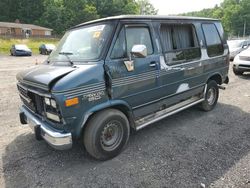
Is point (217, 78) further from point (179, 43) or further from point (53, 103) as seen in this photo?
point (53, 103)

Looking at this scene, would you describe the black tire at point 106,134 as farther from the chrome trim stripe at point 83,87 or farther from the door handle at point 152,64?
the door handle at point 152,64

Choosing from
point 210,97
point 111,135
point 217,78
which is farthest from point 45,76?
point 217,78

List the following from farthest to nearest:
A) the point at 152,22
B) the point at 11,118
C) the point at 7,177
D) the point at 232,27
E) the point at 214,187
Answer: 1. the point at 232,27
2. the point at 11,118
3. the point at 152,22
4. the point at 7,177
5. the point at 214,187

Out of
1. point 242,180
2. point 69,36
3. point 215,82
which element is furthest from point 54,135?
point 215,82

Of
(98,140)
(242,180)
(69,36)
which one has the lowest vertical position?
(242,180)

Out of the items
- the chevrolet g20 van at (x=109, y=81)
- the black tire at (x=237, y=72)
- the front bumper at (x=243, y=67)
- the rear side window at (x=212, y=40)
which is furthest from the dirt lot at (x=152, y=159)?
the black tire at (x=237, y=72)

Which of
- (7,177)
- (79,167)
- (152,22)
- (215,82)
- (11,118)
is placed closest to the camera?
(7,177)

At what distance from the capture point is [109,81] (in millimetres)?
3666

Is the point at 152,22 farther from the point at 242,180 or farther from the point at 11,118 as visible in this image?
the point at 11,118

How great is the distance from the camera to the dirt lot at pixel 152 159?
11.1 feet

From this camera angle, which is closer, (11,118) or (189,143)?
(189,143)

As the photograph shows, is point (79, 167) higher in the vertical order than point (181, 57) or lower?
lower

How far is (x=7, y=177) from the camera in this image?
11.5ft

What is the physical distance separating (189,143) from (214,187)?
4.17 ft
